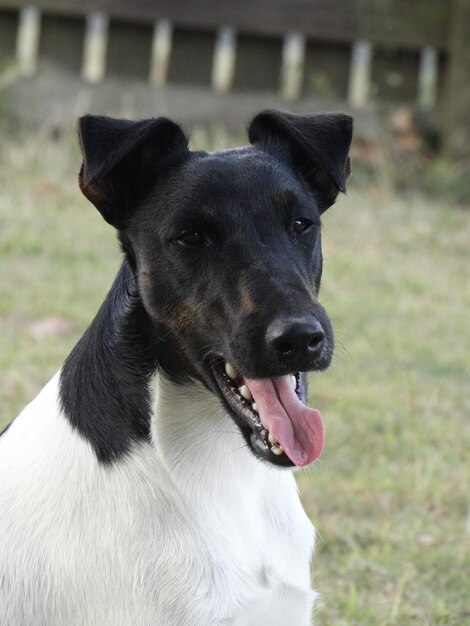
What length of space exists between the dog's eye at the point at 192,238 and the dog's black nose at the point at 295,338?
14.2 inches

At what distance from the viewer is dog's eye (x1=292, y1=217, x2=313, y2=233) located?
10.0ft

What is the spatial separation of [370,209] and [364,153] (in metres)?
0.88

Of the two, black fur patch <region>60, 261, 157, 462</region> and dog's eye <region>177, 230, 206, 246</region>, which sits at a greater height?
dog's eye <region>177, 230, 206, 246</region>

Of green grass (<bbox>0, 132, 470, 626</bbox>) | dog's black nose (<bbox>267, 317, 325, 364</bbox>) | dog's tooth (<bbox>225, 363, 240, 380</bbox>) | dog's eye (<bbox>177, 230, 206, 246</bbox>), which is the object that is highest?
dog's eye (<bbox>177, 230, 206, 246</bbox>)

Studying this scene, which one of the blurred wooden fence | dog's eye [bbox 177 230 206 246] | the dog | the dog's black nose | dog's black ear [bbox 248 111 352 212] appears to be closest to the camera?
the dog's black nose

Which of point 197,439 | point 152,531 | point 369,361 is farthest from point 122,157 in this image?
point 369,361

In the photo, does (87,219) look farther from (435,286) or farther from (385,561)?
(385,561)

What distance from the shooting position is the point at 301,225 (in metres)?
3.07

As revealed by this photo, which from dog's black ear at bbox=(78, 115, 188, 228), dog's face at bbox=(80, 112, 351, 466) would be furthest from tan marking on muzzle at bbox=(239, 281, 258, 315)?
dog's black ear at bbox=(78, 115, 188, 228)

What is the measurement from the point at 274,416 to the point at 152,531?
0.42m

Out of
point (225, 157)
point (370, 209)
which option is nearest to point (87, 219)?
point (370, 209)

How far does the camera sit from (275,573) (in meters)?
2.99

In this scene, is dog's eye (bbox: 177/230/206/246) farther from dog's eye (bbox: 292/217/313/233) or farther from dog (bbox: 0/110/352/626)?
dog's eye (bbox: 292/217/313/233)

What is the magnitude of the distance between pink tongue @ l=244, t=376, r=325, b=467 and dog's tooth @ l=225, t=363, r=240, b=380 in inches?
1.2
